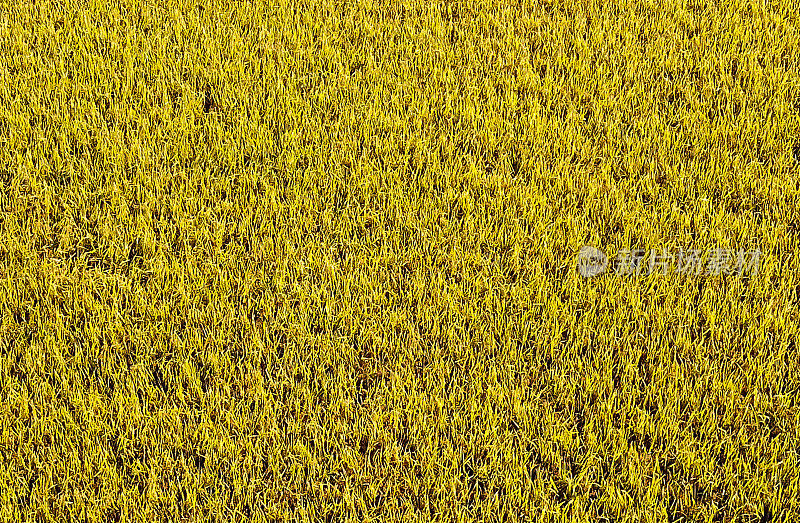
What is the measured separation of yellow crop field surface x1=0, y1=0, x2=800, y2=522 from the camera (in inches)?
80.9

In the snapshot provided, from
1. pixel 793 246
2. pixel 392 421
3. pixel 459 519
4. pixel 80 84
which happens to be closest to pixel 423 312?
pixel 392 421

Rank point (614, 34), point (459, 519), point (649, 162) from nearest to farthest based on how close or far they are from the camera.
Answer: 1. point (459, 519)
2. point (649, 162)
3. point (614, 34)

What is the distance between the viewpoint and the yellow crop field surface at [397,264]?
80.9 inches

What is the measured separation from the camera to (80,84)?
10.8ft

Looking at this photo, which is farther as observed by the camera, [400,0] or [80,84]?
[400,0]

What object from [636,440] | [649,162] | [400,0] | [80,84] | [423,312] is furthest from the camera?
[400,0]

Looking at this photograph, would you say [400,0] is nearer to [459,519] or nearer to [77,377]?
[77,377]

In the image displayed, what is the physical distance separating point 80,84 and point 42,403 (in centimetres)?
155

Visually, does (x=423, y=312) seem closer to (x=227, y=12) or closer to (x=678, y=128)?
(x=678, y=128)

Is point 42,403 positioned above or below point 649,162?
below

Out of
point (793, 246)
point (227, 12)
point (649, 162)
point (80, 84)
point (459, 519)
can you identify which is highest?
point (227, 12)

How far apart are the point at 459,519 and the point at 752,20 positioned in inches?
109

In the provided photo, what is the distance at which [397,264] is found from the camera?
8.50 feet

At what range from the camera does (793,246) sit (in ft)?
8.64
